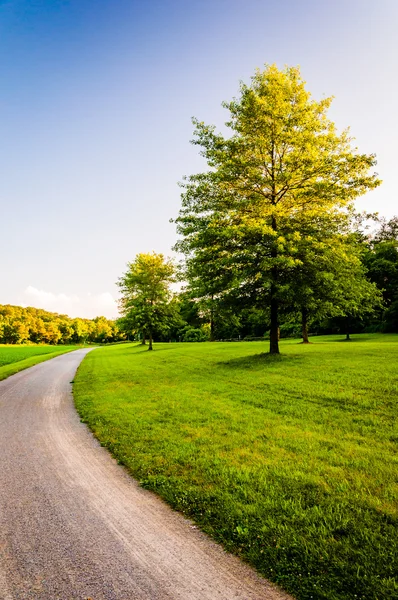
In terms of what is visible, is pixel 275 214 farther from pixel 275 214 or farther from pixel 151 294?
pixel 151 294

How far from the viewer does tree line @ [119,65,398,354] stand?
51.1ft

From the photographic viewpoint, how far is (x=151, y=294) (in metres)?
38.7

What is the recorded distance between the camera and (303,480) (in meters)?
4.90

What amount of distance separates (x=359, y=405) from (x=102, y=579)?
7457 millimetres

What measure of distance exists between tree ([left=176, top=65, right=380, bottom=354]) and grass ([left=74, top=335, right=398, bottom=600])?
19.4 ft

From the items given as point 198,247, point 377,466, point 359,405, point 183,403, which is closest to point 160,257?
point 198,247

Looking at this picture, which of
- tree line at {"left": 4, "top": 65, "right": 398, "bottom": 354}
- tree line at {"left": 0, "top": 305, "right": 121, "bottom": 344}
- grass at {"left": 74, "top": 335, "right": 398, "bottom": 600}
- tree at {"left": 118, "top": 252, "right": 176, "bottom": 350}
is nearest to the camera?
grass at {"left": 74, "top": 335, "right": 398, "bottom": 600}

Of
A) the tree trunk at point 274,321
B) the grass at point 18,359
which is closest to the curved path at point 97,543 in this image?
the tree trunk at point 274,321

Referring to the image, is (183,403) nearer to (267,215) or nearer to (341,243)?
(267,215)

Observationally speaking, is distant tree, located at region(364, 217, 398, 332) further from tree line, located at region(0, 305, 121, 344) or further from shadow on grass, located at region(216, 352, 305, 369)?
tree line, located at region(0, 305, 121, 344)

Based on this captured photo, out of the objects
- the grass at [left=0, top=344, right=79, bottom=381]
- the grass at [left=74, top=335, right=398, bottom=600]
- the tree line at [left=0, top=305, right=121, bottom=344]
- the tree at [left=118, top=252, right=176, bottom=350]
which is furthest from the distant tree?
the tree line at [left=0, top=305, right=121, bottom=344]

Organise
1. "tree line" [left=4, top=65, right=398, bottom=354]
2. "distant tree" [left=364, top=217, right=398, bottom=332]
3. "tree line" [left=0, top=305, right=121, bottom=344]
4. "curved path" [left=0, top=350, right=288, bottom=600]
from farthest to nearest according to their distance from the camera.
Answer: "tree line" [left=0, top=305, right=121, bottom=344] → "distant tree" [left=364, top=217, right=398, bottom=332] → "tree line" [left=4, top=65, right=398, bottom=354] → "curved path" [left=0, top=350, right=288, bottom=600]

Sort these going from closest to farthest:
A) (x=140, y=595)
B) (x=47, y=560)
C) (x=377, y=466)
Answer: (x=140, y=595), (x=47, y=560), (x=377, y=466)

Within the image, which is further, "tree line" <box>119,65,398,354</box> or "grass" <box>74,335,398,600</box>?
"tree line" <box>119,65,398,354</box>
